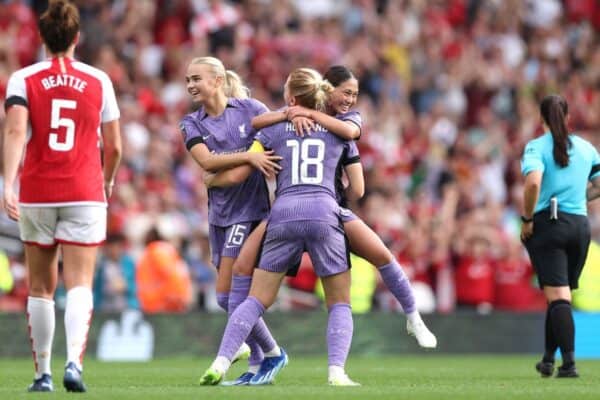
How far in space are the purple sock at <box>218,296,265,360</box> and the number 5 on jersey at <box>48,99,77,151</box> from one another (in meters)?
1.58

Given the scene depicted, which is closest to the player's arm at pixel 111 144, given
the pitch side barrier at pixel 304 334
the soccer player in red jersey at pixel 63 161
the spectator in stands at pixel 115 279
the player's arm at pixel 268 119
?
the soccer player in red jersey at pixel 63 161

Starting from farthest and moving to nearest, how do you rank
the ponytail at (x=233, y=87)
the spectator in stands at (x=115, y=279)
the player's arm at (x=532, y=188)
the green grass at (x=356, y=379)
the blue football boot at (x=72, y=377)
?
1. the spectator in stands at (x=115, y=279)
2. the player's arm at (x=532, y=188)
3. the ponytail at (x=233, y=87)
4. the green grass at (x=356, y=379)
5. the blue football boot at (x=72, y=377)

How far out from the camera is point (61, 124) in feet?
27.5

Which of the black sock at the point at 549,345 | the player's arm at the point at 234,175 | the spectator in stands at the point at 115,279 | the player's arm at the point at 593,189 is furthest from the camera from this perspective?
the spectator in stands at the point at 115,279

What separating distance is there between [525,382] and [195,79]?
3.20 m

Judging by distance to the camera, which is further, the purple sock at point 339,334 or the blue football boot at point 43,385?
the purple sock at point 339,334

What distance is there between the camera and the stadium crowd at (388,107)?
17.7 meters

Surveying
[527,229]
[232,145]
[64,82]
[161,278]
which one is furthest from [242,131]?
[161,278]

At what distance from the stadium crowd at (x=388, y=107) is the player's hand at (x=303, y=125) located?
6.45 m

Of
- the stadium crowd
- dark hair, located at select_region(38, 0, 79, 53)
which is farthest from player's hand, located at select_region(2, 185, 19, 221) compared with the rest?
the stadium crowd

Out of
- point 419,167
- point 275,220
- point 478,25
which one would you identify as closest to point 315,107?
point 275,220

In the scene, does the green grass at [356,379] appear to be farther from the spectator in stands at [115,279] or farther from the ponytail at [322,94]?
the ponytail at [322,94]

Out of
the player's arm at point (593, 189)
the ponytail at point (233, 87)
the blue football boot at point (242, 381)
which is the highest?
the ponytail at point (233, 87)

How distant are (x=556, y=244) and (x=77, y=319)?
3968 mm
